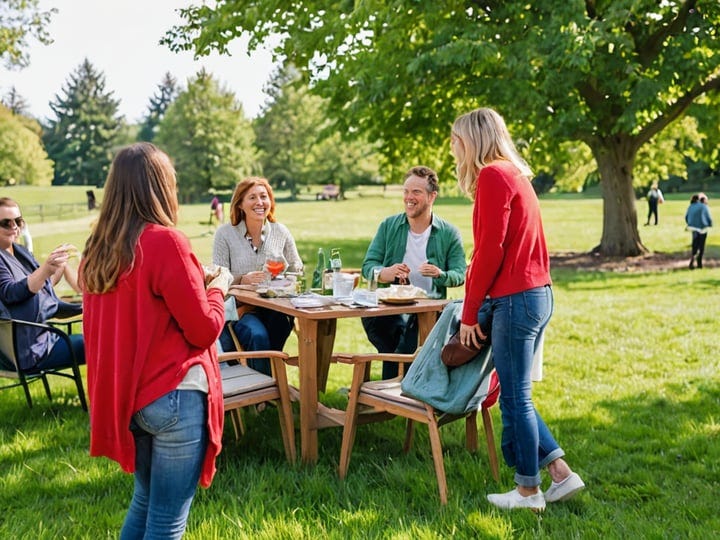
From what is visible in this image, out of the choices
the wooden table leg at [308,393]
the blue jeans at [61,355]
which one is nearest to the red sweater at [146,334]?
the wooden table leg at [308,393]

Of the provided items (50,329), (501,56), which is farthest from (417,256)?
(501,56)

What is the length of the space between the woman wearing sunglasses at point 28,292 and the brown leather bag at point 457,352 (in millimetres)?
2604

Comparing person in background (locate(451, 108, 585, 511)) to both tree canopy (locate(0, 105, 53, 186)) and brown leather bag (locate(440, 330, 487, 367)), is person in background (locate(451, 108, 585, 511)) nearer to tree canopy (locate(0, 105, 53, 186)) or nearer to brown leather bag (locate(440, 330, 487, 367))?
brown leather bag (locate(440, 330, 487, 367))

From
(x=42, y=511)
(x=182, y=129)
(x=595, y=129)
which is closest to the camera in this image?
(x=42, y=511)

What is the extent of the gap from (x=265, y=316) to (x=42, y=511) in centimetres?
227

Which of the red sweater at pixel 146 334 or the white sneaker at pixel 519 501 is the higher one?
the red sweater at pixel 146 334

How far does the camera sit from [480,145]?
357 centimetres

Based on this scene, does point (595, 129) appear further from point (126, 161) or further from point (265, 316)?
point (126, 161)

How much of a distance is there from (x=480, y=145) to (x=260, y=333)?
2.37m

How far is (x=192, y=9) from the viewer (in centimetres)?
1630

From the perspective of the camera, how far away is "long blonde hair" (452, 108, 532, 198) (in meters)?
3.57

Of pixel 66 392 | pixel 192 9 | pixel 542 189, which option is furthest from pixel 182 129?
pixel 66 392

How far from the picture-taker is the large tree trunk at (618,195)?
56.2 feet

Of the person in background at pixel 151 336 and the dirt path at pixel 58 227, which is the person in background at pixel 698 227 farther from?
the dirt path at pixel 58 227
